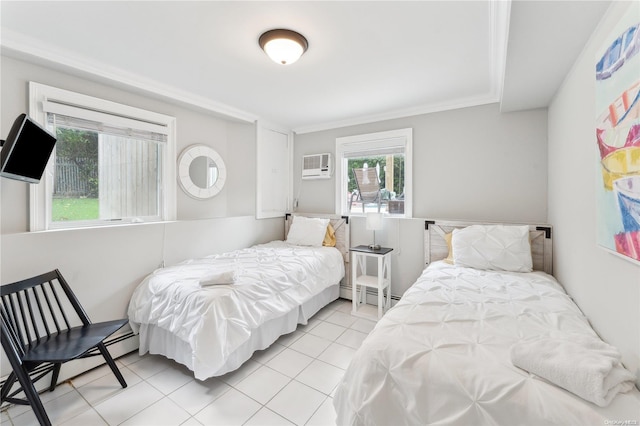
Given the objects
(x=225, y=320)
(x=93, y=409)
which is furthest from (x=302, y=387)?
(x=93, y=409)

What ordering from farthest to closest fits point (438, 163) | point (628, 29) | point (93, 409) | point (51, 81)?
point (438, 163)
point (51, 81)
point (93, 409)
point (628, 29)

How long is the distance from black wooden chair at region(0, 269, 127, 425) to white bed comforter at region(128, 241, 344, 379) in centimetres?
34

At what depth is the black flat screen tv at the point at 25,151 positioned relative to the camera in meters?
1.54

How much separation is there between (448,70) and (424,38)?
60 centimetres

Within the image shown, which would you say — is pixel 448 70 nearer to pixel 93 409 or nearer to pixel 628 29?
pixel 628 29

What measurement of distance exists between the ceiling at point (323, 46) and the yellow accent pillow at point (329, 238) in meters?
1.73

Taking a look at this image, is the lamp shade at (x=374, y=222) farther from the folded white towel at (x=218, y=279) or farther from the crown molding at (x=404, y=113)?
the folded white towel at (x=218, y=279)

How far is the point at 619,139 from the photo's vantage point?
114cm

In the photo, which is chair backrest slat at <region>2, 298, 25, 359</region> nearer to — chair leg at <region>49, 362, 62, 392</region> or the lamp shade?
chair leg at <region>49, 362, 62, 392</region>

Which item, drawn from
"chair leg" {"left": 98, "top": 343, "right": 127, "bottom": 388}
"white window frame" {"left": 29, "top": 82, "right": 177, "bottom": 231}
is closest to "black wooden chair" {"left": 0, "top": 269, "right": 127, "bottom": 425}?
"chair leg" {"left": 98, "top": 343, "right": 127, "bottom": 388}

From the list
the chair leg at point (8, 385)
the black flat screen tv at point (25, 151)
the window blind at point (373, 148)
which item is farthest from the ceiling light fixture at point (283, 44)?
the chair leg at point (8, 385)

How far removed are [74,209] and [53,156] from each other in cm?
47

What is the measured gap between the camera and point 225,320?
1895mm

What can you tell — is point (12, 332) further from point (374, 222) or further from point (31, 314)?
point (374, 222)
